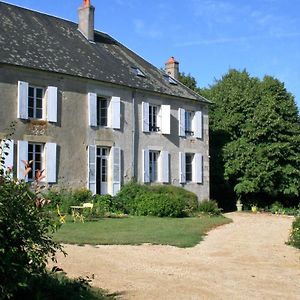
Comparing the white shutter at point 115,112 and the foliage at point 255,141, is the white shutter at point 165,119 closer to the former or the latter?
the white shutter at point 115,112

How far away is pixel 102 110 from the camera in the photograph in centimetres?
2089

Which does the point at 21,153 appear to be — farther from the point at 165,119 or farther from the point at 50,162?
the point at 165,119

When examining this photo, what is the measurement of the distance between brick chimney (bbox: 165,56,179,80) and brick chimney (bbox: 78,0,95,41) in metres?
5.14

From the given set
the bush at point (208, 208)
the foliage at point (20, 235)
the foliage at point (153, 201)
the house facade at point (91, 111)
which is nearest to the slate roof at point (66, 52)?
the house facade at point (91, 111)

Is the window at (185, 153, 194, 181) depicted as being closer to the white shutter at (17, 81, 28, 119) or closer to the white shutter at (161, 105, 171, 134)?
the white shutter at (161, 105, 171, 134)

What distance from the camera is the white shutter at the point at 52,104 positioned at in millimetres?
18359

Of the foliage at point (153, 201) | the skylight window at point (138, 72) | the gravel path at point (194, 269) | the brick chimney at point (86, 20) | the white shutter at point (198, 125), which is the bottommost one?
the gravel path at point (194, 269)

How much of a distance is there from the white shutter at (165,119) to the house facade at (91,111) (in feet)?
0.15

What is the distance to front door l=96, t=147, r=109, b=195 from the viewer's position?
20.5m

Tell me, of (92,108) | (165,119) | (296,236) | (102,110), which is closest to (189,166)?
(165,119)

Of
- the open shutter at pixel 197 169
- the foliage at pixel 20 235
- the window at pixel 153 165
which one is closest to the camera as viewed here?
the foliage at pixel 20 235

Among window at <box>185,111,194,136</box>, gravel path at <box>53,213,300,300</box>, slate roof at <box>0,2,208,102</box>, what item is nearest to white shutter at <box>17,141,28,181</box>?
slate roof at <box>0,2,208,102</box>

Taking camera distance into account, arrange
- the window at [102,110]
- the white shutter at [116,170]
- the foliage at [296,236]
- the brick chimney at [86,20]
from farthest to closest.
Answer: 1. the brick chimney at [86,20]
2. the window at [102,110]
3. the white shutter at [116,170]
4. the foliage at [296,236]

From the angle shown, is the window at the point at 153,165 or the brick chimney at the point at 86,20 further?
the brick chimney at the point at 86,20
